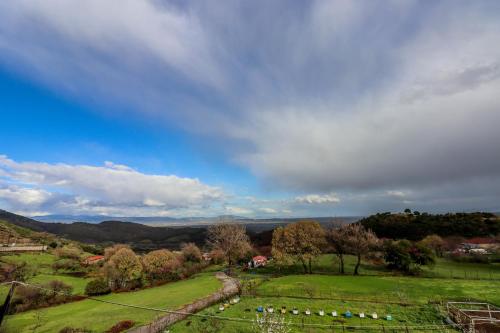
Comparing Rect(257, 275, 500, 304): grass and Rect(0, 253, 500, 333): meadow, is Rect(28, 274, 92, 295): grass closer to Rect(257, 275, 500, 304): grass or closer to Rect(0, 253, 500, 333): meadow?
Rect(0, 253, 500, 333): meadow

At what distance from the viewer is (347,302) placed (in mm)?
32625

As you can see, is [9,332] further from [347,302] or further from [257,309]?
[347,302]

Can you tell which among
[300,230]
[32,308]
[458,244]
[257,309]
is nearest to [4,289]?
[32,308]

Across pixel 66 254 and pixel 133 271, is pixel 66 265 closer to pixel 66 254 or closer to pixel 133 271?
pixel 66 254

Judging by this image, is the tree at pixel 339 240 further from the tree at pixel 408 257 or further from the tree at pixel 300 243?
the tree at pixel 408 257

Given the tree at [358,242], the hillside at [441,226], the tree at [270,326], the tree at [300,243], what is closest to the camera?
the tree at [270,326]

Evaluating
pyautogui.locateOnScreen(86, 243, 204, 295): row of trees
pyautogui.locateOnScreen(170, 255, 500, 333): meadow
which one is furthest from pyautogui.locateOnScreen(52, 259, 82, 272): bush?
pyautogui.locateOnScreen(170, 255, 500, 333): meadow

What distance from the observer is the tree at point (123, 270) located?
60.6 m

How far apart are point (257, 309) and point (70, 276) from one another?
73448 mm

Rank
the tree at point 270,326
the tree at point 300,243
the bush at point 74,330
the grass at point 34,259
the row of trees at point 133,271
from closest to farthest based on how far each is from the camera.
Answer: the tree at point 270,326, the bush at point 74,330, the tree at point 300,243, the row of trees at point 133,271, the grass at point 34,259

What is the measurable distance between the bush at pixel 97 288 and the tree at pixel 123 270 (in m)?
3.02

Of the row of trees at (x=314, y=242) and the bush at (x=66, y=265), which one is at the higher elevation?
the row of trees at (x=314, y=242)

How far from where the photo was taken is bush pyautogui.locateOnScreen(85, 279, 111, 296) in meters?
55.8

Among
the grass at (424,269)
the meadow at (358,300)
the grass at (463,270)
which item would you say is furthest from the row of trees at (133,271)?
the grass at (463,270)
